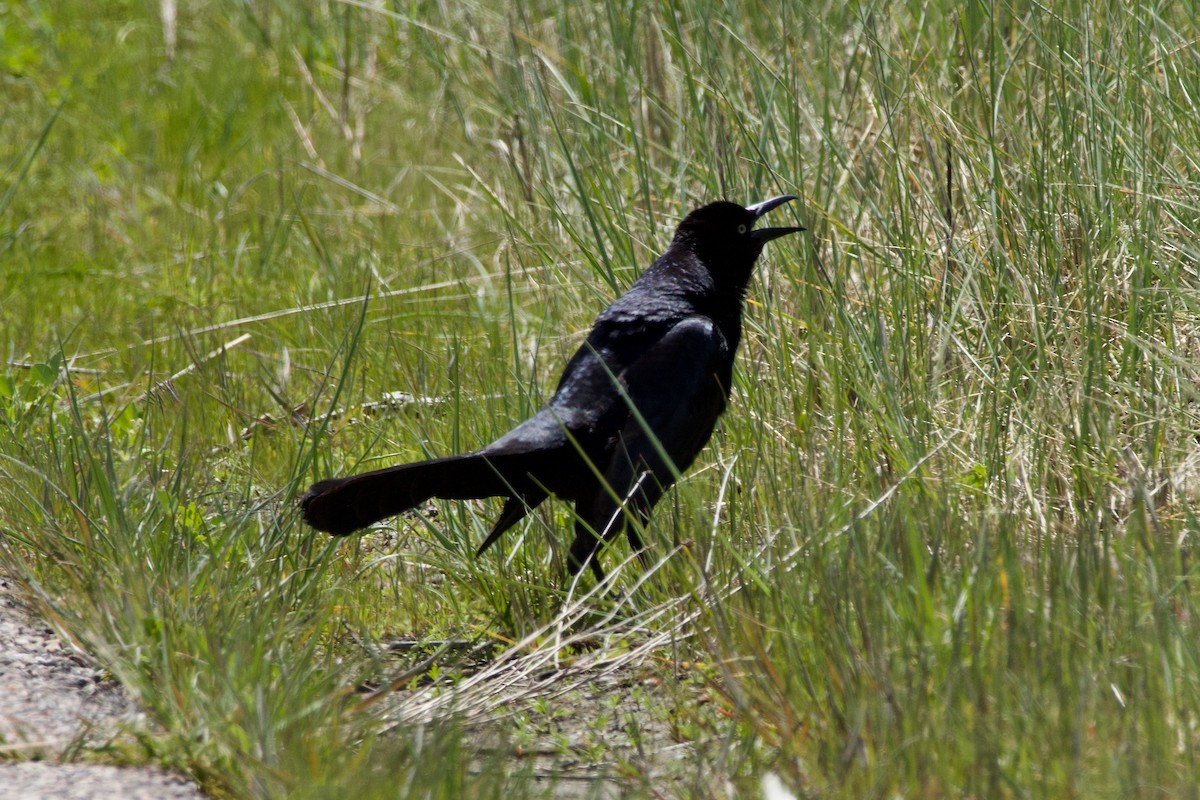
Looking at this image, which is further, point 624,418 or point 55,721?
point 624,418

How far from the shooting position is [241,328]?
15.9 feet

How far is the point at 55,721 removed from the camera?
7.29ft

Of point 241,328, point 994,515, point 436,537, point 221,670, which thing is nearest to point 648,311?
point 436,537

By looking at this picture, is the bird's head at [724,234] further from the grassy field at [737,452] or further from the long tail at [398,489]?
the long tail at [398,489]

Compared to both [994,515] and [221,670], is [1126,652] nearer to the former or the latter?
[994,515]

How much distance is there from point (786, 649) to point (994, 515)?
64cm

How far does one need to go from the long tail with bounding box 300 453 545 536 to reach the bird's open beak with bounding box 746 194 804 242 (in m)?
0.96

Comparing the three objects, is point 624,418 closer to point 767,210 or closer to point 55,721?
point 767,210

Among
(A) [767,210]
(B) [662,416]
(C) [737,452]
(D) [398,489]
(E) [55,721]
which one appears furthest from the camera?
(A) [767,210]

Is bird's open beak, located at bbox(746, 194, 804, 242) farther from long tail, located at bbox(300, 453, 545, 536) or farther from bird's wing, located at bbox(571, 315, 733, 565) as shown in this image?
long tail, located at bbox(300, 453, 545, 536)

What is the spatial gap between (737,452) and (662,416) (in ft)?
0.80

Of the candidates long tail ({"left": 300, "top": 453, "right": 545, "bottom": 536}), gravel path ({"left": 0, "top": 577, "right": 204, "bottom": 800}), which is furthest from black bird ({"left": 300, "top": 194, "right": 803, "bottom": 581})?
gravel path ({"left": 0, "top": 577, "right": 204, "bottom": 800})

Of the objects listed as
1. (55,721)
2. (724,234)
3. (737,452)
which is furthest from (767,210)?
(55,721)

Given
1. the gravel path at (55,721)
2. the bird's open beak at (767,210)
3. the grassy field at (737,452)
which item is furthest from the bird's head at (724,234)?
the gravel path at (55,721)
